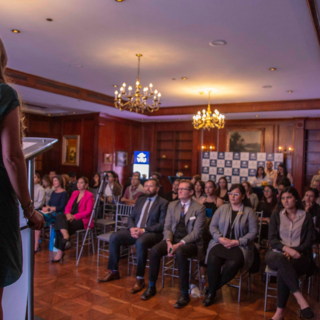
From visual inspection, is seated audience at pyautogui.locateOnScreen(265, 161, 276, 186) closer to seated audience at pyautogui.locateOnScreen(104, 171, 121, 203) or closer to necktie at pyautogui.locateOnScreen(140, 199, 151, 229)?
seated audience at pyautogui.locateOnScreen(104, 171, 121, 203)

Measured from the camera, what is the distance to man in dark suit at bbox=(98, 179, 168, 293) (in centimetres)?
379

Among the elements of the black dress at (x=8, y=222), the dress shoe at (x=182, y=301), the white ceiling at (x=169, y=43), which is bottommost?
the dress shoe at (x=182, y=301)

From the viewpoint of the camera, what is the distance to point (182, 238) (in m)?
3.76

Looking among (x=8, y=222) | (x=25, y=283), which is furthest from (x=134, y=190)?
(x=8, y=222)

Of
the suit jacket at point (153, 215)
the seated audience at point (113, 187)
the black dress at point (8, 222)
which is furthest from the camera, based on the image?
the seated audience at point (113, 187)

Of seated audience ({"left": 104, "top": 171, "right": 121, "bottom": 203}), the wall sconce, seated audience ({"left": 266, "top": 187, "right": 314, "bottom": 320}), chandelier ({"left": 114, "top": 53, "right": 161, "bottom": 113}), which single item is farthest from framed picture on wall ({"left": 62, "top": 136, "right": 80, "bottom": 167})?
seated audience ({"left": 266, "top": 187, "right": 314, "bottom": 320})

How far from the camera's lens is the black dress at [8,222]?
1008 mm

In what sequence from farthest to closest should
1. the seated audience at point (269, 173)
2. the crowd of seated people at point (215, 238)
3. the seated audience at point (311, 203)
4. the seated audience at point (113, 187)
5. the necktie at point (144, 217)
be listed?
the seated audience at point (269, 173) → the seated audience at point (113, 187) → the seated audience at point (311, 203) → the necktie at point (144, 217) → the crowd of seated people at point (215, 238)

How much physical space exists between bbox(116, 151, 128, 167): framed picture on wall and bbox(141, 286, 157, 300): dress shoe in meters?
7.92

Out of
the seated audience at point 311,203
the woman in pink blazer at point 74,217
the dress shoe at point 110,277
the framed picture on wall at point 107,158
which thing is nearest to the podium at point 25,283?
the dress shoe at point 110,277

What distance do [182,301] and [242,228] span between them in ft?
3.45

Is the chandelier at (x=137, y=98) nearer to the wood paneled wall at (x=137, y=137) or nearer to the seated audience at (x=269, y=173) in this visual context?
the seated audience at (x=269, y=173)

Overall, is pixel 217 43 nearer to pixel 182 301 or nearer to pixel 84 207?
A: pixel 84 207

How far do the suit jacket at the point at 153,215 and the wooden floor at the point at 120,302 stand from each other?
27.2 inches
